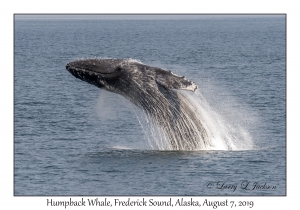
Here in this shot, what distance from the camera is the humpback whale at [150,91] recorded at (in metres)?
31.3

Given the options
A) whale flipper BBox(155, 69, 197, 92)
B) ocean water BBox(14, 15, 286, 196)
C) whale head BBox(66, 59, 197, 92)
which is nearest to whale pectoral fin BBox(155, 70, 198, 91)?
whale flipper BBox(155, 69, 197, 92)

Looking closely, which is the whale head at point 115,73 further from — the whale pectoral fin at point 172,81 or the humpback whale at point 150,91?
the whale pectoral fin at point 172,81

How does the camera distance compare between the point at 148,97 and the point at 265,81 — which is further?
the point at 265,81

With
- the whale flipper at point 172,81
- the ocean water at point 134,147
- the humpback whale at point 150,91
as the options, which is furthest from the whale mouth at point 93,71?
the whale flipper at point 172,81

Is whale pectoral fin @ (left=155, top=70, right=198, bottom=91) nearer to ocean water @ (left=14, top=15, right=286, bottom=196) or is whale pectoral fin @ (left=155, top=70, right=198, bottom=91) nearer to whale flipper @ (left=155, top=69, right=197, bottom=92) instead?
whale flipper @ (left=155, top=69, right=197, bottom=92)

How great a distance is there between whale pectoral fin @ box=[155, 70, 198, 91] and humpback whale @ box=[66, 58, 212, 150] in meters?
0.03

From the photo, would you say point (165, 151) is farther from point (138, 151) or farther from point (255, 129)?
point (255, 129)

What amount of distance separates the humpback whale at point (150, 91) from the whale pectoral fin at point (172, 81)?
34mm

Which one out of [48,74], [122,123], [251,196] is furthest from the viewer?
[48,74]

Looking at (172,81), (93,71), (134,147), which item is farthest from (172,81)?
(134,147)

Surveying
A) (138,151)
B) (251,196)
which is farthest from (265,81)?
(251,196)

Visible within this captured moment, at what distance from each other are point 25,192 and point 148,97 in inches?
273

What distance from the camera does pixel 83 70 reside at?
31531 mm

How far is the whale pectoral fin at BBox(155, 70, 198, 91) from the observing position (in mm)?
29309
